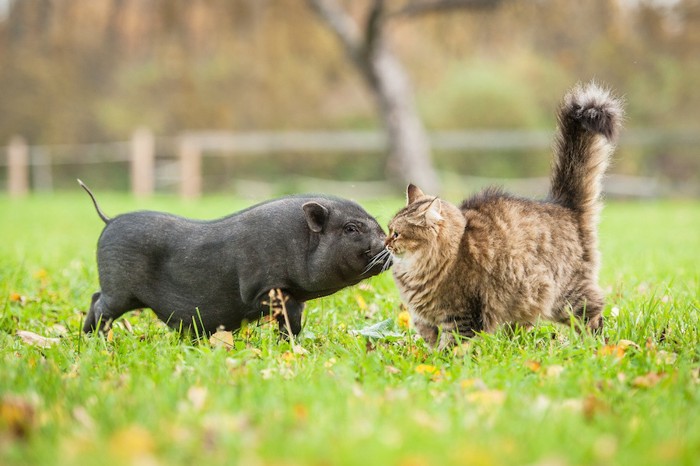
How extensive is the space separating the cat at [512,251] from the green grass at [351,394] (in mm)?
131

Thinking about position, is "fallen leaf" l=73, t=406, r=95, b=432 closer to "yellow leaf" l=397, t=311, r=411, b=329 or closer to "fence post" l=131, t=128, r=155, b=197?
"yellow leaf" l=397, t=311, r=411, b=329

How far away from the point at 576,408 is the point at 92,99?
911 inches

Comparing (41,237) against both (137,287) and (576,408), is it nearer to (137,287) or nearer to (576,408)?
(137,287)

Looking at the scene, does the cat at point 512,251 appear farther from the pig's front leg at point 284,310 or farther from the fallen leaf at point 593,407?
the fallen leaf at point 593,407

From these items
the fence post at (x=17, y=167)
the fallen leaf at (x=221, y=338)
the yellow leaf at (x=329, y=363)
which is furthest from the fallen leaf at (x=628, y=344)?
the fence post at (x=17, y=167)

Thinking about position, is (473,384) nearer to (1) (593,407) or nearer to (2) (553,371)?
(2) (553,371)

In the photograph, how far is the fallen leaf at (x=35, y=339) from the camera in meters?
3.30

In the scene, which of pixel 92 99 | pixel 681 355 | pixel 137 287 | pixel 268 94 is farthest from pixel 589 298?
pixel 92 99

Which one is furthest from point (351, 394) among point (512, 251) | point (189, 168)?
point (189, 168)

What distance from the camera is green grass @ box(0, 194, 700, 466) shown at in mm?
1789

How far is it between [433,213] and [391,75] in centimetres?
1090

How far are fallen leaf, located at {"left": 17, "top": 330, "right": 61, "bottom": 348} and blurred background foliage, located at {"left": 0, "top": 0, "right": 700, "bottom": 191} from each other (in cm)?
1418

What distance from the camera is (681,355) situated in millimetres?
2775

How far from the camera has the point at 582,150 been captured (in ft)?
11.6
